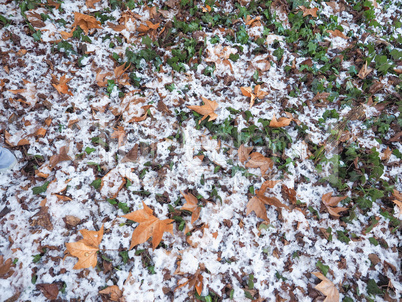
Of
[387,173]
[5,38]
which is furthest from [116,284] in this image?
[5,38]

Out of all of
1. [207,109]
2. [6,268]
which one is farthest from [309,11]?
[6,268]

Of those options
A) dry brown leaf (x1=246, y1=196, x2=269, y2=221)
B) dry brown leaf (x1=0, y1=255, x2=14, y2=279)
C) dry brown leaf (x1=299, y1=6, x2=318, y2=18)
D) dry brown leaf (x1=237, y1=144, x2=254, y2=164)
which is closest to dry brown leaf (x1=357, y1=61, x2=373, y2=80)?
dry brown leaf (x1=299, y1=6, x2=318, y2=18)

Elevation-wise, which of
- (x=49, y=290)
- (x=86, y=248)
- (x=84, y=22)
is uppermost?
(x=84, y=22)

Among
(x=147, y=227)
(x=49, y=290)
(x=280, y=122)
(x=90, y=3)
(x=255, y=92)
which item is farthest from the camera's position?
(x=90, y=3)

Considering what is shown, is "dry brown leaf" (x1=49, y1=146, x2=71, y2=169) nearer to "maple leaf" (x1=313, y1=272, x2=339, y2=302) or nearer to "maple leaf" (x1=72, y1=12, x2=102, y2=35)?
"maple leaf" (x1=72, y1=12, x2=102, y2=35)

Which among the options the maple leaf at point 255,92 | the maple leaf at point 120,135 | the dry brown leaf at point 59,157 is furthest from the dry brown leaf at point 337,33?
the dry brown leaf at point 59,157

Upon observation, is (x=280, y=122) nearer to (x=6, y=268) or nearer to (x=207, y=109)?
(x=207, y=109)
